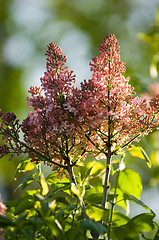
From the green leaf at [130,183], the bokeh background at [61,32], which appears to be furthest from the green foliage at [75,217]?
the bokeh background at [61,32]

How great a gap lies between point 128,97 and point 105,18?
15.5ft

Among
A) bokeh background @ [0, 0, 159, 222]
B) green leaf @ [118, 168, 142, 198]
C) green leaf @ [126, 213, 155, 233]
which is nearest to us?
green leaf @ [126, 213, 155, 233]

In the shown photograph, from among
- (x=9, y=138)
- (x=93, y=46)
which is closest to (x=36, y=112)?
(x=9, y=138)

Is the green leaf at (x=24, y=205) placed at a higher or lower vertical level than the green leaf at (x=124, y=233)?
higher

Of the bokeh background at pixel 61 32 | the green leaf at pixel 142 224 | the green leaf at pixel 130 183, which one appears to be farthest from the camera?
the bokeh background at pixel 61 32

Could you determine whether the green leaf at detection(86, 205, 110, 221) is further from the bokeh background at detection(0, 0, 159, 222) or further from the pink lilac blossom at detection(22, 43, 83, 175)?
the bokeh background at detection(0, 0, 159, 222)

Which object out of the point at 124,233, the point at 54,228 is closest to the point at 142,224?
the point at 124,233

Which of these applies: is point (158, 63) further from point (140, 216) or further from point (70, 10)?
point (70, 10)

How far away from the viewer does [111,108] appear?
20.0 inches

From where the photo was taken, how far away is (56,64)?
528 mm

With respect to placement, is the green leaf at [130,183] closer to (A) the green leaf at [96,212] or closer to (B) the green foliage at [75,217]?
(B) the green foliage at [75,217]

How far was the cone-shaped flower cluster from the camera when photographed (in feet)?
1.63

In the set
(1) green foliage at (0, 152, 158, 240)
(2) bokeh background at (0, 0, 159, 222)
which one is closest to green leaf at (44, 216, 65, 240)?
(1) green foliage at (0, 152, 158, 240)

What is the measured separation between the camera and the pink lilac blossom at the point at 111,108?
504 millimetres
